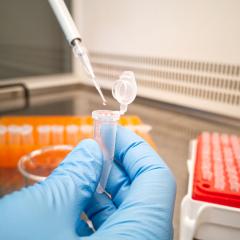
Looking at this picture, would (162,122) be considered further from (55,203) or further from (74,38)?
(55,203)

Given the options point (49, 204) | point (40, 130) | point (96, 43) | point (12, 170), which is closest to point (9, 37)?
point (96, 43)

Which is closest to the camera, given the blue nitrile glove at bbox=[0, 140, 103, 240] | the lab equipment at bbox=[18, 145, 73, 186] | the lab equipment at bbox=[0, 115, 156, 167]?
the blue nitrile glove at bbox=[0, 140, 103, 240]

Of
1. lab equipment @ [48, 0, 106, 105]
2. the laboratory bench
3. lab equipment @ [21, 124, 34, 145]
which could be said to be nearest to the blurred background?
the laboratory bench

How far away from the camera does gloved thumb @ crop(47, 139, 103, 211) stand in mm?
432

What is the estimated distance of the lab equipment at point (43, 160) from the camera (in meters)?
0.75

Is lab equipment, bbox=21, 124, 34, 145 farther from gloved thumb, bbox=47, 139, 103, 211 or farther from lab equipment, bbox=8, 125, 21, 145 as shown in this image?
gloved thumb, bbox=47, 139, 103, 211

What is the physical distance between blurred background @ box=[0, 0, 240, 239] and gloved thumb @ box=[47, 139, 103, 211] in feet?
0.98

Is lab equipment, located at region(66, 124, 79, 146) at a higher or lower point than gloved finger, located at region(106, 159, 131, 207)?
lower

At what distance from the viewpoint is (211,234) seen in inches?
22.1

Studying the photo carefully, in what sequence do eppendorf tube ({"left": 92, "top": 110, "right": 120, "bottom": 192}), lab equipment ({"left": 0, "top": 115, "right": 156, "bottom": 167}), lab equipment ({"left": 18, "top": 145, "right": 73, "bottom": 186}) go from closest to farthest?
eppendorf tube ({"left": 92, "top": 110, "right": 120, "bottom": 192})
lab equipment ({"left": 18, "top": 145, "right": 73, "bottom": 186})
lab equipment ({"left": 0, "top": 115, "right": 156, "bottom": 167})

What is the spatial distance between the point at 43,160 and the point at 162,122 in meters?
0.60

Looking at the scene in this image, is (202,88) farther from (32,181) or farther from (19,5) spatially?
(19,5)

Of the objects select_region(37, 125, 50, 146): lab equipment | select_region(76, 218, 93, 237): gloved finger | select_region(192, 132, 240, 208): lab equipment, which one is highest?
select_region(192, 132, 240, 208): lab equipment

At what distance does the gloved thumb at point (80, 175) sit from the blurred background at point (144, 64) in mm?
300
